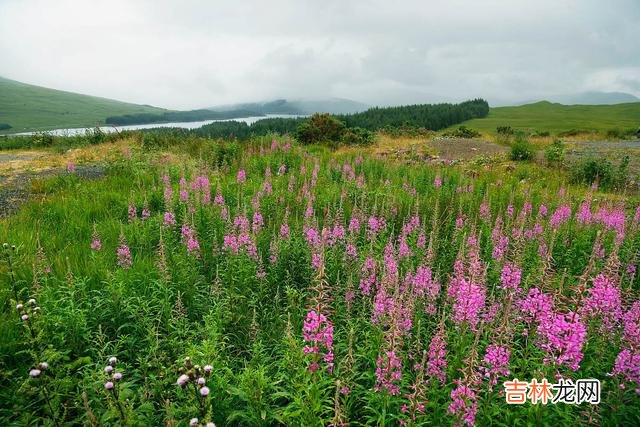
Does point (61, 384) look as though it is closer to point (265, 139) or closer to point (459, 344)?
point (459, 344)

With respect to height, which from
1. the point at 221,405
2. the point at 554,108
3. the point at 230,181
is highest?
the point at 554,108

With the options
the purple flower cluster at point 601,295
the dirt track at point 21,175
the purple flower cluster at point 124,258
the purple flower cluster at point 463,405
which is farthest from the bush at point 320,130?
the purple flower cluster at point 463,405

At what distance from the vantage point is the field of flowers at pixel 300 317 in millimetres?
3279

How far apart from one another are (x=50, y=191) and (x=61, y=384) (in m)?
9.35

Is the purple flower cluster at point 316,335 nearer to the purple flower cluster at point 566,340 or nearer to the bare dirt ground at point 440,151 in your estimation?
the purple flower cluster at point 566,340

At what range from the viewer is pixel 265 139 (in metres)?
19.2

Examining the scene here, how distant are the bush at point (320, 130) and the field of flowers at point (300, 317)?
1533cm

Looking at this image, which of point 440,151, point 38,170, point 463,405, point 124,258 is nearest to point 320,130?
point 440,151

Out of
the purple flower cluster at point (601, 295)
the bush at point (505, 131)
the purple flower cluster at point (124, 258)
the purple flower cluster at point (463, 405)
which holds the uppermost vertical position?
the bush at point (505, 131)

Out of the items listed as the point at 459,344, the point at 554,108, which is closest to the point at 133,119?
the point at 554,108

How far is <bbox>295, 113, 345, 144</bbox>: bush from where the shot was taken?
2522 centimetres

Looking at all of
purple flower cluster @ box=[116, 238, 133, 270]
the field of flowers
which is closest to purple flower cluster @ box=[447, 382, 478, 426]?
the field of flowers

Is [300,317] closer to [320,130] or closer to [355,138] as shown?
[320,130]

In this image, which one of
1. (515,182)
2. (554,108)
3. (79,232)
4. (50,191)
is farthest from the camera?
(554,108)
